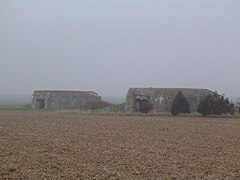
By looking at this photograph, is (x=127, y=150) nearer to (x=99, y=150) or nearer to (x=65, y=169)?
(x=99, y=150)

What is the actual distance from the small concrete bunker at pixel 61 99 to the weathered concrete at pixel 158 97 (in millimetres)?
6421

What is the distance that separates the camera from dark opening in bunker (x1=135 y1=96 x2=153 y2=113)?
42.1 m

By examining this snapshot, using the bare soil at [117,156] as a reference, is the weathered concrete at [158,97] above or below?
above

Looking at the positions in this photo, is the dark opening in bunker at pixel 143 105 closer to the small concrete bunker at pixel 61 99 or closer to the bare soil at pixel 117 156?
the small concrete bunker at pixel 61 99

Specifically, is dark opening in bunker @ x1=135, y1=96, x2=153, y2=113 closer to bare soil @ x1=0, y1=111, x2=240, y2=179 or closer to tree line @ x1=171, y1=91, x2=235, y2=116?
tree line @ x1=171, y1=91, x2=235, y2=116

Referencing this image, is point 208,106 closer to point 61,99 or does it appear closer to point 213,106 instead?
point 213,106

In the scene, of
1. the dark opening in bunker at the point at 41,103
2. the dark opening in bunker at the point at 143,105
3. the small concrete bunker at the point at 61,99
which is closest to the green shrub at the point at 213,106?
the dark opening in bunker at the point at 143,105

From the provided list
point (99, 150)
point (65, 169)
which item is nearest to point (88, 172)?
point (65, 169)

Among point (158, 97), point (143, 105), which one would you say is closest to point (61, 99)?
point (143, 105)

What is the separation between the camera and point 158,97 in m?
44.5

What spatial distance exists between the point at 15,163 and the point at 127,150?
14.7ft

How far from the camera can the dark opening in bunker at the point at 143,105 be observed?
138 feet

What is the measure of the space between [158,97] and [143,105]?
7.44ft

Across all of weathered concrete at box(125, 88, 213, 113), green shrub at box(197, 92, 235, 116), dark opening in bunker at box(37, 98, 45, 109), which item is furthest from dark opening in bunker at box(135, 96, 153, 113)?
dark opening in bunker at box(37, 98, 45, 109)
